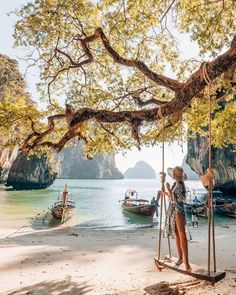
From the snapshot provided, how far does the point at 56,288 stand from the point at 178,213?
337 centimetres

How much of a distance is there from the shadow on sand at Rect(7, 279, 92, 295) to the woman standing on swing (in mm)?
2269

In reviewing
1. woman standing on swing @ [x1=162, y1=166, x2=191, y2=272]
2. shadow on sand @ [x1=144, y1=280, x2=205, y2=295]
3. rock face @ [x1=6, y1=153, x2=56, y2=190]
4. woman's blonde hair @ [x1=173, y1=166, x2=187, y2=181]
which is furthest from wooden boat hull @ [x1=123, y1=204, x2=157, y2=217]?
rock face @ [x1=6, y1=153, x2=56, y2=190]

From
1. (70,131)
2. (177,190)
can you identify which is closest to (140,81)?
(70,131)

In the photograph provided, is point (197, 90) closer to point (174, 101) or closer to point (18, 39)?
point (174, 101)

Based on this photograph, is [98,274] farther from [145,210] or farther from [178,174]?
[145,210]

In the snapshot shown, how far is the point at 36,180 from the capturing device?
74.8 metres

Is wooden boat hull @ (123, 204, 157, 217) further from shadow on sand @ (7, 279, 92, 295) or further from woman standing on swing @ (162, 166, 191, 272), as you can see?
woman standing on swing @ (162, 166, 191, 272)

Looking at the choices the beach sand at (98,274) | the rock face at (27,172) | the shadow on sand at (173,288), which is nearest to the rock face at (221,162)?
the rock face at (27,172)

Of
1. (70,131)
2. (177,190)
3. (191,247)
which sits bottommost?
(191,247)

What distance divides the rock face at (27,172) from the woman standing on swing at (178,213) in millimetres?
67337

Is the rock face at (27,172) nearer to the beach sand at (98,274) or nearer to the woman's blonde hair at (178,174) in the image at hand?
the beach sand at (98,274)

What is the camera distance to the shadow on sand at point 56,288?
20.2 feet

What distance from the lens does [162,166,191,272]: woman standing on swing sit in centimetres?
549

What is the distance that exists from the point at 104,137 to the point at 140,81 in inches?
111
